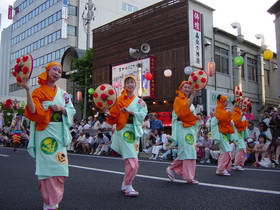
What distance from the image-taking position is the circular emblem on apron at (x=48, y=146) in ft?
13.0

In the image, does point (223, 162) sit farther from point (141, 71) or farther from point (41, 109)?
point (141, 71)

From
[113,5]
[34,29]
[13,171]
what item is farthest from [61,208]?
[34,29]

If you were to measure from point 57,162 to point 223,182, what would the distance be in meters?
3.41

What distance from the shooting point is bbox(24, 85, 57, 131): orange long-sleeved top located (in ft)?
12.7

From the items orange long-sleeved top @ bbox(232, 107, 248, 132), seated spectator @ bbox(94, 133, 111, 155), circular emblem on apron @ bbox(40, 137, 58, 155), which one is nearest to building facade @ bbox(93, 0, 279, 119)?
seated spectator @ bbox(94, 133, 111, 155)

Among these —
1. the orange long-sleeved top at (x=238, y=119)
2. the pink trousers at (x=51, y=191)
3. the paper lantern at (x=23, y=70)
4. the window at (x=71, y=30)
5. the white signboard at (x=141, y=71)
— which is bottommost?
→ the pink trousers at (x=51, y=191)

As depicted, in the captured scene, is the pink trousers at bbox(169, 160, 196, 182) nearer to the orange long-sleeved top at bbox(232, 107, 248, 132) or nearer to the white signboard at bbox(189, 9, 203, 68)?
the orange long-sleeved top at bbox(232, 107, 248, 132)

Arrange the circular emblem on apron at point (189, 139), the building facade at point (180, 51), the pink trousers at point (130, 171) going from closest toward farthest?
the pink trousers at point (130, 171)
the circular emblem on apron at point (189, 139)
the building facade at point (180, 51)

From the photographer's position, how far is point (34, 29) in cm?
4475

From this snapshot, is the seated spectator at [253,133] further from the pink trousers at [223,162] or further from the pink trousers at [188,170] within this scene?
the pink trousers at [188,170]

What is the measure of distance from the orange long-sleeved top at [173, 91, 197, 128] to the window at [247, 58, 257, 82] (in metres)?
18.7

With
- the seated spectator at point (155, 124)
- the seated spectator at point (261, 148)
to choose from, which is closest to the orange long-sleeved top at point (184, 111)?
the seated spectator at point (261, 148)

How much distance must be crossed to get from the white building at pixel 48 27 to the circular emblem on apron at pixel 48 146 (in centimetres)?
2942

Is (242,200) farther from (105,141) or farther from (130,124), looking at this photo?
(105,141)
